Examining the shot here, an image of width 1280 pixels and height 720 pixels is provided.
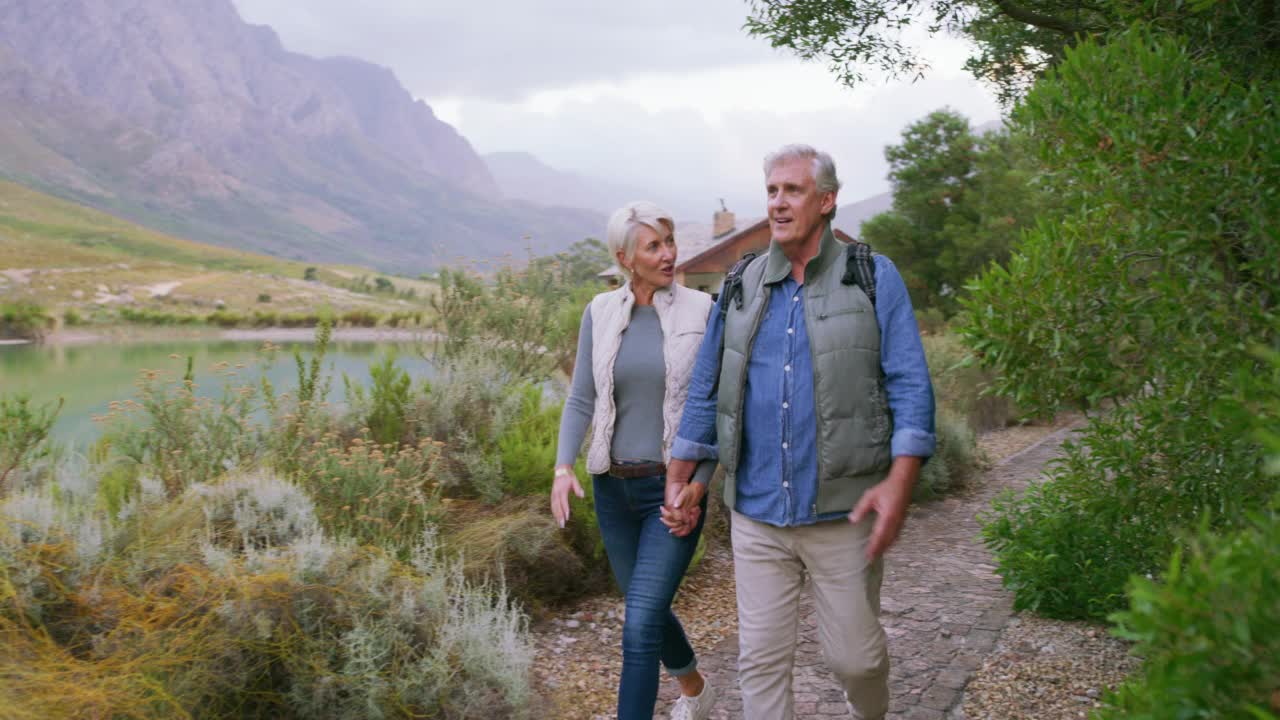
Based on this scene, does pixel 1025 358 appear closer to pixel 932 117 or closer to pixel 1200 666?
pixel 1200 666

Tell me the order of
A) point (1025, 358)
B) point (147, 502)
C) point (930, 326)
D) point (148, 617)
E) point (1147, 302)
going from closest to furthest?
point (1147, 302)
point (1025, 358)
point (148, 617)
point (147, 502)
point (930, 326)

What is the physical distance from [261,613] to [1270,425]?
320 cm

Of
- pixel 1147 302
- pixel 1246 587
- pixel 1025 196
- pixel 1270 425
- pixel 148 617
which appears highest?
pixel 1025 196

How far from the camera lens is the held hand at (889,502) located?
8.25 ft

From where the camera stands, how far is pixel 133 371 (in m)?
5.65

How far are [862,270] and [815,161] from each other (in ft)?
1.28

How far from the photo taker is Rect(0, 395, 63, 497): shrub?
15.7ft

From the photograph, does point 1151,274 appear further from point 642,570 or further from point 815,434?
point 642,570

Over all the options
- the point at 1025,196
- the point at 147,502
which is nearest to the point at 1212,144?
the point at 147,502

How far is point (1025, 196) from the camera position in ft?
81.9

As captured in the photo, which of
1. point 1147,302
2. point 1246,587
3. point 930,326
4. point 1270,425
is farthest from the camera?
point 930,326

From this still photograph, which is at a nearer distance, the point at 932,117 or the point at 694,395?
the point at 694,395

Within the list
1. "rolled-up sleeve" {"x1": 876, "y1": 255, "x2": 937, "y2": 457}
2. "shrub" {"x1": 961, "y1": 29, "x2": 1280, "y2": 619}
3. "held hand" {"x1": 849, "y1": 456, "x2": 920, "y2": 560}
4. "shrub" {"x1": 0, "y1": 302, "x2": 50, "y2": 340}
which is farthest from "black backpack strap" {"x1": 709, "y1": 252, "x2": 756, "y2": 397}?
"shrub" {"x1": 0, "y1": 302, "x2": 50, "y2": 340}

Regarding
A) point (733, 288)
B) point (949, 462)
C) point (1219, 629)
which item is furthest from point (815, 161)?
point (949, 462)
